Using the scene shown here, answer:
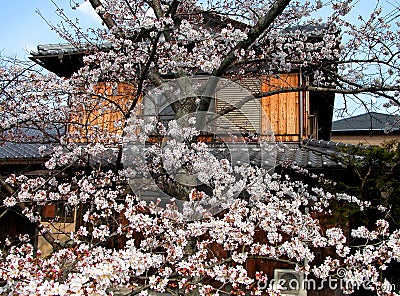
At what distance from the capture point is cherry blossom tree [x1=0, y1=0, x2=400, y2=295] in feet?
9.08

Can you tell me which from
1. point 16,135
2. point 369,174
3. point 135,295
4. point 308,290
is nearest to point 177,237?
point 135,295

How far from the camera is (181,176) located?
4.15m

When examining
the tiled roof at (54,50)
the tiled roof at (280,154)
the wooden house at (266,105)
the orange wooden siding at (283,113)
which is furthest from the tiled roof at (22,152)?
the orange wooden siding at (283,113)

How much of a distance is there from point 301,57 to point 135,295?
4192mm

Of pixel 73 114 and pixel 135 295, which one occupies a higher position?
pixel 73 114

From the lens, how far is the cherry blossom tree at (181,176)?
2768 mm

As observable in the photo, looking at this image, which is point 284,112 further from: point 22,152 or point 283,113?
point 22,152

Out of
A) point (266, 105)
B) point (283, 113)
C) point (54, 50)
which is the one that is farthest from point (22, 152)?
point (283, 113)

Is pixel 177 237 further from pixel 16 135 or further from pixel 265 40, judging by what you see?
pixel 16 135

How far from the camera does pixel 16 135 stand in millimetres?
6199

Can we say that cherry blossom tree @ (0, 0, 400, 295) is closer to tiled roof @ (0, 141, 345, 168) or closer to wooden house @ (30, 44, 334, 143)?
tiled roof @ (0, 141, 345, 168)

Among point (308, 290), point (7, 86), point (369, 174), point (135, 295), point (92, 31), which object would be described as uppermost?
point (92, 31)

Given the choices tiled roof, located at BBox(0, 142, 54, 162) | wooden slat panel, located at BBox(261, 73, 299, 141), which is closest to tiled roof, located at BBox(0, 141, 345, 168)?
tiled roof, located at BBox(0, 142, 54, 162)

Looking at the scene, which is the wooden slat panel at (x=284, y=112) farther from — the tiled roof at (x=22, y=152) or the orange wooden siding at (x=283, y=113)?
the tiled roof at (x=22, y=152)
